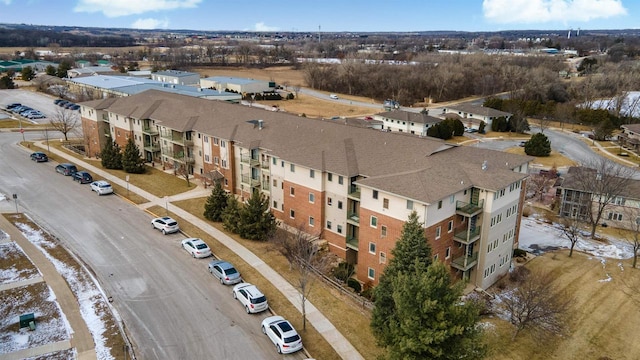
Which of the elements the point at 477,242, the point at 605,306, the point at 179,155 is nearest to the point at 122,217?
the point at 179,155

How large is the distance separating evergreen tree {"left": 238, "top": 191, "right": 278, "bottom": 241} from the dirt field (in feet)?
64.8

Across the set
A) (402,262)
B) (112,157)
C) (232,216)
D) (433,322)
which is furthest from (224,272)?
(112,157)

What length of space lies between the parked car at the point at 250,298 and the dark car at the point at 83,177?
32.9 metres

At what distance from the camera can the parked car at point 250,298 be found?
3028 cm

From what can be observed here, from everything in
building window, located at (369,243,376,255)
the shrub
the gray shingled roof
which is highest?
the gray shingled roof

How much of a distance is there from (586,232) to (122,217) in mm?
48538

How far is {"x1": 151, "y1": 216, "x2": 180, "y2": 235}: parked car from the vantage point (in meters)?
42.2

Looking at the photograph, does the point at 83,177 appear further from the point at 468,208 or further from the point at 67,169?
the point at 468,208

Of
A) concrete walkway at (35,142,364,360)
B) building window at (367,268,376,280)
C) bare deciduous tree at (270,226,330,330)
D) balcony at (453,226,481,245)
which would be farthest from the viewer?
building window at (367,268,376,280)

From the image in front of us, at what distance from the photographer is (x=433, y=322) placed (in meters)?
21.5

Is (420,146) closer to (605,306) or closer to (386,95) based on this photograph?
(605,306)

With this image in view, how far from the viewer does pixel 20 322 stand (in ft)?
92.6

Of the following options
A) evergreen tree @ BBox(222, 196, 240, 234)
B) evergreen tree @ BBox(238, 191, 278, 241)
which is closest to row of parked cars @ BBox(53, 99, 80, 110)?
evergreen tree @ BBox(222, 196, 240, 234)

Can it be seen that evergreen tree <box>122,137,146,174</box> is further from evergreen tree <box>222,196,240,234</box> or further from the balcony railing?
evergreen tree <box>222,196,240,234</box>
